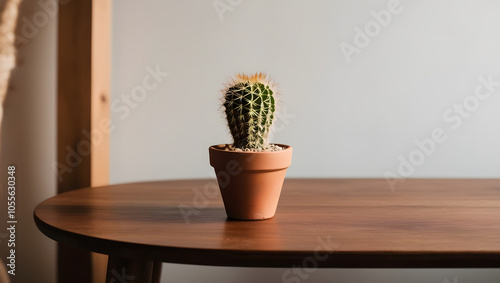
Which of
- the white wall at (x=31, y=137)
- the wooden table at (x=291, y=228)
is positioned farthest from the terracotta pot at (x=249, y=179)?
the white wall at (x=31, y=137)

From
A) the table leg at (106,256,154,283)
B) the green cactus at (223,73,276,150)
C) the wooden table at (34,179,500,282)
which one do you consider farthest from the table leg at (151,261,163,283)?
the green cactus at (223,73,276,150)

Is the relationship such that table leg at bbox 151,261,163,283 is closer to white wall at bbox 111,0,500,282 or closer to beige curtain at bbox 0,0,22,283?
white wall at bbox 111,0,500,282

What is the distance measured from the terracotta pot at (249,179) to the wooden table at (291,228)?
0.03m

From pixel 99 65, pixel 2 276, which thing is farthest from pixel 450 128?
pixel 2 276

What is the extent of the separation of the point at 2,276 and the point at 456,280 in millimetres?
1357

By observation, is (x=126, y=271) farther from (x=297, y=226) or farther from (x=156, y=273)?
(x=156, y=273)

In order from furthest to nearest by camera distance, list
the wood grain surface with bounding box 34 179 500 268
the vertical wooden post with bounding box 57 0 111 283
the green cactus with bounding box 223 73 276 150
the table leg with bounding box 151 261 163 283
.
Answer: the vertical wooden post with bounding box 57 0 111 283 → the table leg with bounding box 151 261 163 283 → the green cactus with bounding box 223 73 276 150 → the wood grain surface with bounding box 34 179 500 268

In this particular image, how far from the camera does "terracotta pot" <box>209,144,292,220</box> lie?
88cm

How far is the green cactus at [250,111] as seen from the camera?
2.89 feet

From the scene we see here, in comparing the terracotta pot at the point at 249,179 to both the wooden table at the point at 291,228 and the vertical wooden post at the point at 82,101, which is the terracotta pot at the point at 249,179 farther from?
the vertical wooden post at the point at 82,101

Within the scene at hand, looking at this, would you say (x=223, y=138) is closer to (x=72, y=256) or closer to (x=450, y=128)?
(x=72, y=256)

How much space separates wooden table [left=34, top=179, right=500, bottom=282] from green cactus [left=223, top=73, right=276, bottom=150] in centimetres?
15

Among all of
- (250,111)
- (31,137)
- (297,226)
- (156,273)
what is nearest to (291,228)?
(297,226)

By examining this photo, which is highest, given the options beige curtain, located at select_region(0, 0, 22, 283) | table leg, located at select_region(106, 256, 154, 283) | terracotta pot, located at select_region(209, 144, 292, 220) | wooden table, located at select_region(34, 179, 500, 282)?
beige curtain, located at select_region(0, 0, 22, 283)
